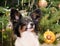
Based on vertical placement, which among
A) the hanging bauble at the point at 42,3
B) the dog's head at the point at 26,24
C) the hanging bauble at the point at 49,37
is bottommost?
the hanging bauble at the point at 49,37

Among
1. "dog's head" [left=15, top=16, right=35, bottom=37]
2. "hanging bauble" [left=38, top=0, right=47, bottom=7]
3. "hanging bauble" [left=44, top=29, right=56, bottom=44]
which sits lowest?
"hanging bauble" [left=44, top=29, right=56, bottom=44]

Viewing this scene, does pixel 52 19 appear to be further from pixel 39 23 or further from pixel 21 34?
pixel 21 34

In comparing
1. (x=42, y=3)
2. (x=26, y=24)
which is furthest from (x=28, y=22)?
(x=42, y=3)

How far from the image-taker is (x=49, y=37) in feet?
3.96

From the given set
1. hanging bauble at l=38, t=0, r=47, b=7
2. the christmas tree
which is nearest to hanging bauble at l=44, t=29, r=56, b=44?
the christmas tree

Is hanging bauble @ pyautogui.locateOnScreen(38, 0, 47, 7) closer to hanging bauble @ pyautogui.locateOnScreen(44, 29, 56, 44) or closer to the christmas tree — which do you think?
the christmas tree

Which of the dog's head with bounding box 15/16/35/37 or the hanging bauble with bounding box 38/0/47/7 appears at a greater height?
the hanging bauble with bounding box 38/0/47/7

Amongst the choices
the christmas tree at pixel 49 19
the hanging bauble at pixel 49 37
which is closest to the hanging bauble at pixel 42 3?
the christmas tree at pixel 49 19

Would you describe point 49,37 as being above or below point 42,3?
below

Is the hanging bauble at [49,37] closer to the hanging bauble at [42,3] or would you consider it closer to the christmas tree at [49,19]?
the christmas tree at [49,19]

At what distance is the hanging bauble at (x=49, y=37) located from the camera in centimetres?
120

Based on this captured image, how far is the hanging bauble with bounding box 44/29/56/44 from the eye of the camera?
47.4 inches

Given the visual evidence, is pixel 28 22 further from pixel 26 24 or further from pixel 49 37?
pixel 49 37

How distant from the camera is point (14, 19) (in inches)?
46.8
